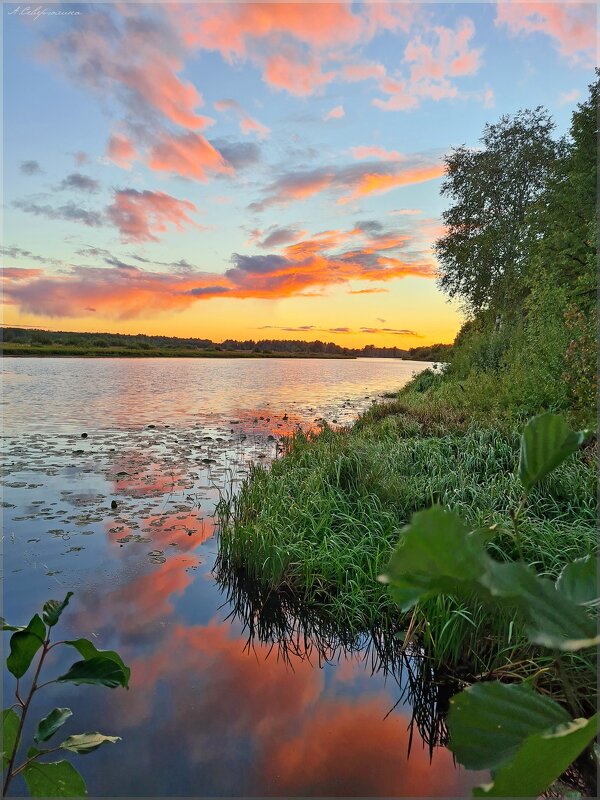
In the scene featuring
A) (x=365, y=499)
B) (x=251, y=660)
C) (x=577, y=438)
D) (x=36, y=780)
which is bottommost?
(x=251, y=660)

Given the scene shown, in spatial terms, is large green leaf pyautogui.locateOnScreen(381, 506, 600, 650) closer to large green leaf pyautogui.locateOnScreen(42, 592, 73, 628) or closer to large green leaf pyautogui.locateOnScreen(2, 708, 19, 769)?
large green leaf pyautogui.locateOnScreen(42, 592, 73, 628)

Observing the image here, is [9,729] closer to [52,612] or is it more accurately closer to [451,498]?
[52,612]

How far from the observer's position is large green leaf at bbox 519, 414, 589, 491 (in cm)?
59

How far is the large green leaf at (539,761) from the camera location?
401 mm

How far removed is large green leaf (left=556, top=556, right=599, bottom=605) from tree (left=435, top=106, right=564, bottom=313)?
1888cm

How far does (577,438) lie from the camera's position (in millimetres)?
591

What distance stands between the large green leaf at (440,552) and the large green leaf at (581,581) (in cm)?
22

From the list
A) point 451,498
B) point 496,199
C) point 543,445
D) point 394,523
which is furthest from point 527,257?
point 543,445

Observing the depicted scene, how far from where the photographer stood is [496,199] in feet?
65.2

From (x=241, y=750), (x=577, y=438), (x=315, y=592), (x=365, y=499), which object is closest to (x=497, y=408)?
(x=365, y=499)

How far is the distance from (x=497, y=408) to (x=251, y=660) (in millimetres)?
7071

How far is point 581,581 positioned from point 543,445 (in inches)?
6.6

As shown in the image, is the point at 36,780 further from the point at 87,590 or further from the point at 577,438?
the point at 87,590

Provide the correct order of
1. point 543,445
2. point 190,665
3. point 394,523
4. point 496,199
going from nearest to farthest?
point 543,445 < point 190,665 < point 394,523 < point 496,199
